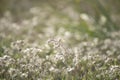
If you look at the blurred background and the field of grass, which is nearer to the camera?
the field of grass

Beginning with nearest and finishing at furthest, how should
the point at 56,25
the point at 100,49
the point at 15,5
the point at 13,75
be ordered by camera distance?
the point at 13,75, the point at 100,49, the point at 56,25, the point at 15,5

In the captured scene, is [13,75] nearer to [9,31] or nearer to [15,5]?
[9,31]

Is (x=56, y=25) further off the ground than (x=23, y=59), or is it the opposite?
(x=56, y=25)

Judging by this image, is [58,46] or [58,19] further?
[58,19]

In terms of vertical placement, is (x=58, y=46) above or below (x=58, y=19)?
below

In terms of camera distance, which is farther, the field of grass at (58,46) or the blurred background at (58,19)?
the blurred background at (58,19)

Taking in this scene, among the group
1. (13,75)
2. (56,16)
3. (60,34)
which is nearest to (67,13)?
(56,16)

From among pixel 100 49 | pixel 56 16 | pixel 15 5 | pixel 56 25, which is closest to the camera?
pixel 100 49

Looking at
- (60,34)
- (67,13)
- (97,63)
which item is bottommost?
(97,63)
